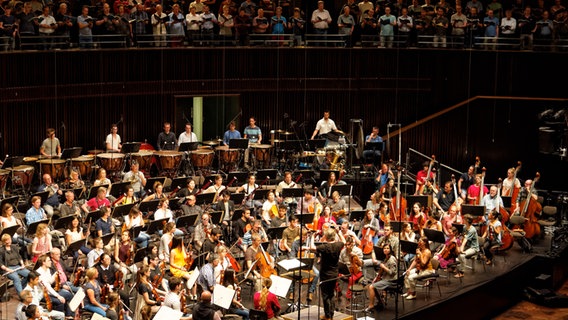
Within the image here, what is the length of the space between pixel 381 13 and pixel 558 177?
5.34 meters

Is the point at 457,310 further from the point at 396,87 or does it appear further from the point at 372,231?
the point at 396,87

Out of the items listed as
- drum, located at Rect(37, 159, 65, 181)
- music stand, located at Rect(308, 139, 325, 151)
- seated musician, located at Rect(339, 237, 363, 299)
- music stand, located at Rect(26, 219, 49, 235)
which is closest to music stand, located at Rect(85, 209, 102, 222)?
music stand, located at Rect(26, 219, 49, 235)

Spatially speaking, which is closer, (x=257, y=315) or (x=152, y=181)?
(x=257, y=315)

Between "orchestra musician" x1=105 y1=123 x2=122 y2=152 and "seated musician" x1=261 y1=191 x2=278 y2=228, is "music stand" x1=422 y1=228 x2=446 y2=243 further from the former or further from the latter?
"orchestra musician" x1=105 y1=123 x2=122 y2=152

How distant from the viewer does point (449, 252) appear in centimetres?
1559

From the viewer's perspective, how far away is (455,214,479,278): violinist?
1595 cm

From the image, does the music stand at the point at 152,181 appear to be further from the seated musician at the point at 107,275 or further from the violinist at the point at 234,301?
the violinist at the point at 234,301

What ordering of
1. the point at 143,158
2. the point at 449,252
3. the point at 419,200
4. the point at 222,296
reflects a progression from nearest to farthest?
the point at 222,296 → the point at 449,252 → the point at 419,200 → the point at 143,158

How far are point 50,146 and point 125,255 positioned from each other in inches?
165

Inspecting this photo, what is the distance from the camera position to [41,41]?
1764cm

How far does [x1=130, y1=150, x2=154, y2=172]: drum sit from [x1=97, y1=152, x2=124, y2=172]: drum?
41cm

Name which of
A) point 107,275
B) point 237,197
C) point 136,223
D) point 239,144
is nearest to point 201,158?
point 239,144

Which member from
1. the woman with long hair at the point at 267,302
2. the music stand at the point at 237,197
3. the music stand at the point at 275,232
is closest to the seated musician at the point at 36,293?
the woman with long hair at the point at 267,302

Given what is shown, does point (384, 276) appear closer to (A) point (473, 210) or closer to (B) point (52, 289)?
(A) point (473, 210)
